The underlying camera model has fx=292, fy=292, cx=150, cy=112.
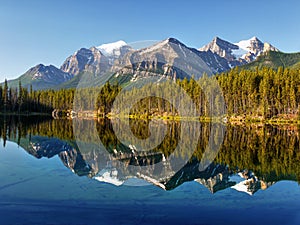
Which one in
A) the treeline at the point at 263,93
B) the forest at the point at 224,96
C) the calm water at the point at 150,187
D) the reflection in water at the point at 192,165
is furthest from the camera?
A: the forest at the point at 224,96

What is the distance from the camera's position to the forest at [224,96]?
250 ft

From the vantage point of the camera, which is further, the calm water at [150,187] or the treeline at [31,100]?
the treeline at [31,100]

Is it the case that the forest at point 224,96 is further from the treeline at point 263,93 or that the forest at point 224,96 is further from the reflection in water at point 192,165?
the reflection in water at point 192,165

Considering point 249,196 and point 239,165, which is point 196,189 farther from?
point 239,165

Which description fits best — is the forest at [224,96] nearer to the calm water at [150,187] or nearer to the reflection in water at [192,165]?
the reflection in water at [192,165]

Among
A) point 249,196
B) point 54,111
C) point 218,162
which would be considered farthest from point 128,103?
point 249,196

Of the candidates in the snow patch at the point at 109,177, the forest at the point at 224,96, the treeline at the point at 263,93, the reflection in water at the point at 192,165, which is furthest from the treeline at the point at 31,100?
the snow patch at the point at 109,177

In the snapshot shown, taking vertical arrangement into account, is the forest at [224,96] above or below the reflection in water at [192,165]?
above

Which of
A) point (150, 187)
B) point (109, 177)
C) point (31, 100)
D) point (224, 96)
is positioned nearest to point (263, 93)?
point (224, 96)

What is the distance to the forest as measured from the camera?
76.2 meters

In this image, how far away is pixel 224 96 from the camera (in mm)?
87625

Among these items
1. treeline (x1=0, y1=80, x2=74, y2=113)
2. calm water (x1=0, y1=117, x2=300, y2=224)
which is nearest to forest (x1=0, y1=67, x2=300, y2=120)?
treeline (x1=0, y1=80, x2=74, y2=113)

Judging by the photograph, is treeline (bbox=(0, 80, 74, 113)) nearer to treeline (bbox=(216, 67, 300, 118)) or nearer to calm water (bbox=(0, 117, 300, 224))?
treeline (bbox=(216, 67, 300, 118))

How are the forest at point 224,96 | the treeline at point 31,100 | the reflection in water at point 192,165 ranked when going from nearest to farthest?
the reflection in water at point 192,165 < the forest at point 224,96 < the treeline at point 31,100
